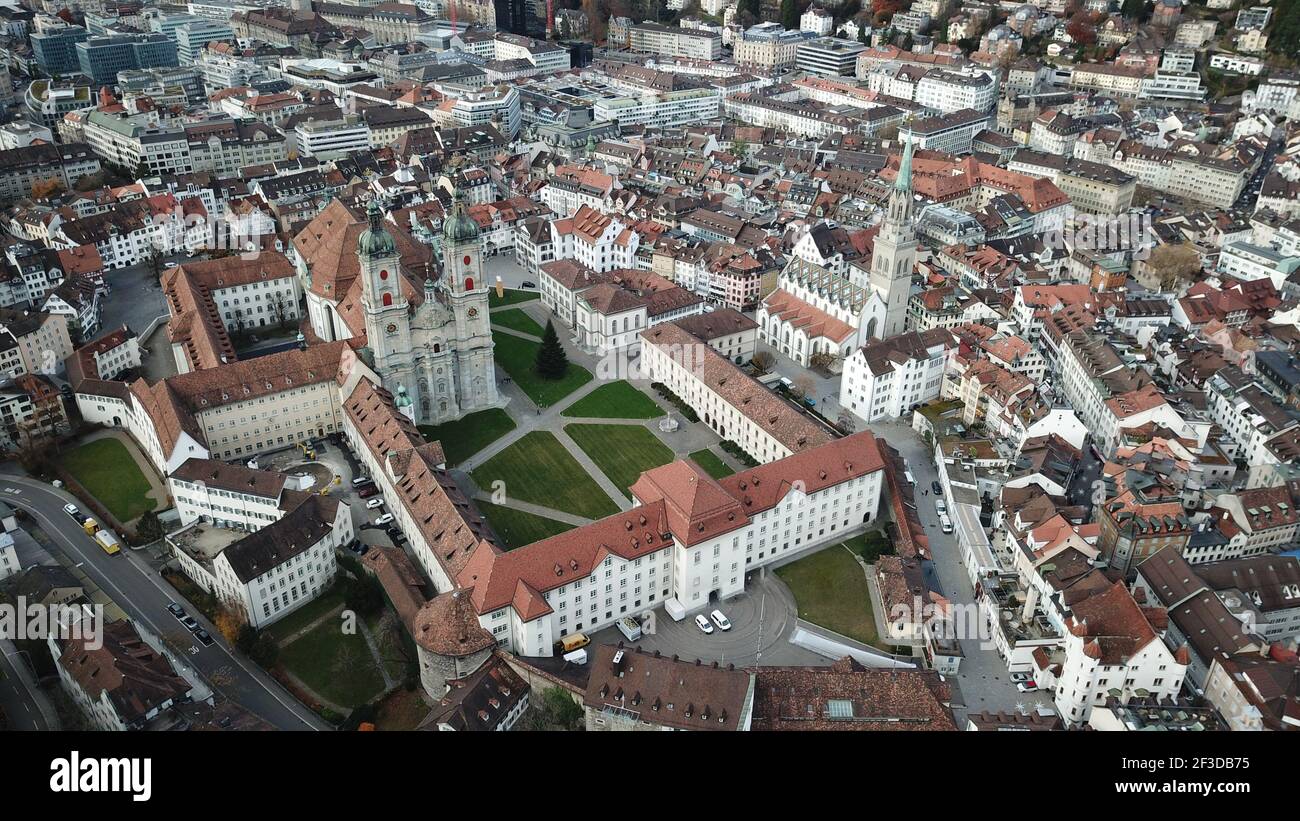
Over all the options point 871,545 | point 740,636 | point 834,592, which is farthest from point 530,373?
point 740,636

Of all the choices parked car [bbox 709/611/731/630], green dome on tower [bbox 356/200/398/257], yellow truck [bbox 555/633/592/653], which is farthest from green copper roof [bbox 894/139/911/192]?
yellow truck [bbox 555/633/592/653]

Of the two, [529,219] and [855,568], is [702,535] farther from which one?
[529,219]

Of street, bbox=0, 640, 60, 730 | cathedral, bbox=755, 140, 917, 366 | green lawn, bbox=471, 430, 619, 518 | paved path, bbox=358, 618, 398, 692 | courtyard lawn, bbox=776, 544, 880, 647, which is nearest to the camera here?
street, bbox=0, 640, 60, 730

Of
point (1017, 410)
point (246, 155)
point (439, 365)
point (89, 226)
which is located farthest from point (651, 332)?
point (246, 155)

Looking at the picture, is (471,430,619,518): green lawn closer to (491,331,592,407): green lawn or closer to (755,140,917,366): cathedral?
(491,331,592,407): green lawn

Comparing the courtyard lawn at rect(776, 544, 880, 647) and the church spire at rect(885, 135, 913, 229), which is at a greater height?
the church spire at rect(885, 135, 913, 229)

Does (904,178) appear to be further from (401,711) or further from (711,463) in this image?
(401,711)

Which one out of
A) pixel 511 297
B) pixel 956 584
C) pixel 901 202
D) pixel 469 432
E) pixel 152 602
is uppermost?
pixel 901 202
